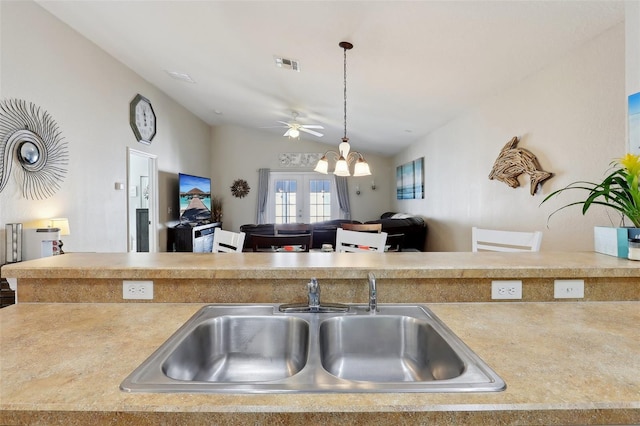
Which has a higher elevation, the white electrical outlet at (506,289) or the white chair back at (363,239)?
the white chair back at (363,239)

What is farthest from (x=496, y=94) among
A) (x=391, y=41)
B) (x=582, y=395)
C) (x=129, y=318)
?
(x=129, y=318)

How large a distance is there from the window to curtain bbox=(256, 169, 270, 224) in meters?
0.14

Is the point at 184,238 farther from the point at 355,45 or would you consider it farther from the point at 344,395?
the point at 344,395

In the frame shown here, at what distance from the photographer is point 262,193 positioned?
7852mm

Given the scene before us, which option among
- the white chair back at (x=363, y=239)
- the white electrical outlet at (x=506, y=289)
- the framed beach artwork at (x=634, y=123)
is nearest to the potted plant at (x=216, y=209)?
the white chair back at (x=363, y=239)

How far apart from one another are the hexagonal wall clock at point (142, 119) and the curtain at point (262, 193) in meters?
3.05

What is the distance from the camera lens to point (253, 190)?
794cm

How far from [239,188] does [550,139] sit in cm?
648

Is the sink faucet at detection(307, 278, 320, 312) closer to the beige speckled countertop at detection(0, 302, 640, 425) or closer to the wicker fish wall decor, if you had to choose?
the beige speckled countertop at detection(0, 302, 640, 425)

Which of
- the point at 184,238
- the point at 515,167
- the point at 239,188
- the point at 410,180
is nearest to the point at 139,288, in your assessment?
the point at 515,167

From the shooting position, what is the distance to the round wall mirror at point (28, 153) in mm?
2842

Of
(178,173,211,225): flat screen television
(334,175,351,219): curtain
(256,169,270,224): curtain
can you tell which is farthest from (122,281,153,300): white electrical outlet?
(334,175,351,219): curtain

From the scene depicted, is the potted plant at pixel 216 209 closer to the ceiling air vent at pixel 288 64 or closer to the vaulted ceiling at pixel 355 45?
the vaulted ceiling at pixel 355 45

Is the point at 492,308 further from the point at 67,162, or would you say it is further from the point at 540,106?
the point at 67,162
